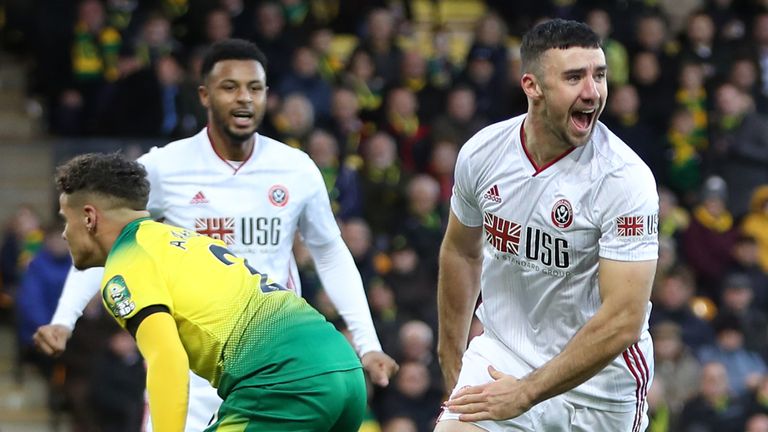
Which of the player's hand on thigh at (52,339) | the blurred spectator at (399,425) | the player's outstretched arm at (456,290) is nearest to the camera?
the player's outstretched arm at (456,290)

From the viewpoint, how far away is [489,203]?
6637 millimetres

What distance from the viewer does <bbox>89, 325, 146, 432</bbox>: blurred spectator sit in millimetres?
12102

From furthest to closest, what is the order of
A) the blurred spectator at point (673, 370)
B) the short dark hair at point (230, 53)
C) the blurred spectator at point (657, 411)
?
the blurred spectator at point (673, 370), the blurred spectator at point (657, 411), the short dark hair at point (230, 53)

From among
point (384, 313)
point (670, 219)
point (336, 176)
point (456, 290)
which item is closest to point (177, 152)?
point (456, 290)

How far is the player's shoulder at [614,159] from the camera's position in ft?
20.5

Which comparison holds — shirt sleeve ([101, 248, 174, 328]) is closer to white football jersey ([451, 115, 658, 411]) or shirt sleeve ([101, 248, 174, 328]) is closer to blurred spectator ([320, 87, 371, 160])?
white football jersey ([451, 115, 658, 411])

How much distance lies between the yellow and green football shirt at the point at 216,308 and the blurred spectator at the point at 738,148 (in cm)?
984

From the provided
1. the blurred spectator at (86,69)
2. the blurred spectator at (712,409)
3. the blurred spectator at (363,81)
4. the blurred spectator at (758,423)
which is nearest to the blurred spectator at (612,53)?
the blurred spectator at (363,81)

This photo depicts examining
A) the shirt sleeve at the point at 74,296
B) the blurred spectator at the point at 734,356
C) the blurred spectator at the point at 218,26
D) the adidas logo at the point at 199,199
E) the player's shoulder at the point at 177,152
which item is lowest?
the blurred spectator at the point at 734,356

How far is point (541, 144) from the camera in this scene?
6.50m

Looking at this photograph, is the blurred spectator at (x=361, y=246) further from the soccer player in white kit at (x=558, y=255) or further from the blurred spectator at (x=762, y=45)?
the soccer player in white kit at (x=558, y=255)

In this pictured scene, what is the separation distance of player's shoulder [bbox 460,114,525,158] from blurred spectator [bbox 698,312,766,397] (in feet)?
24.0

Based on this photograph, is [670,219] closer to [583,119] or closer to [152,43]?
[152,43]

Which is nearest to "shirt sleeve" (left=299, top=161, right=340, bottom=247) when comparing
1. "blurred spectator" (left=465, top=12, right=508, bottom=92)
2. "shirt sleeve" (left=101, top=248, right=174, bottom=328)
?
"shirt sleeve" (left=101, top=248, right=174, bottom=328)
